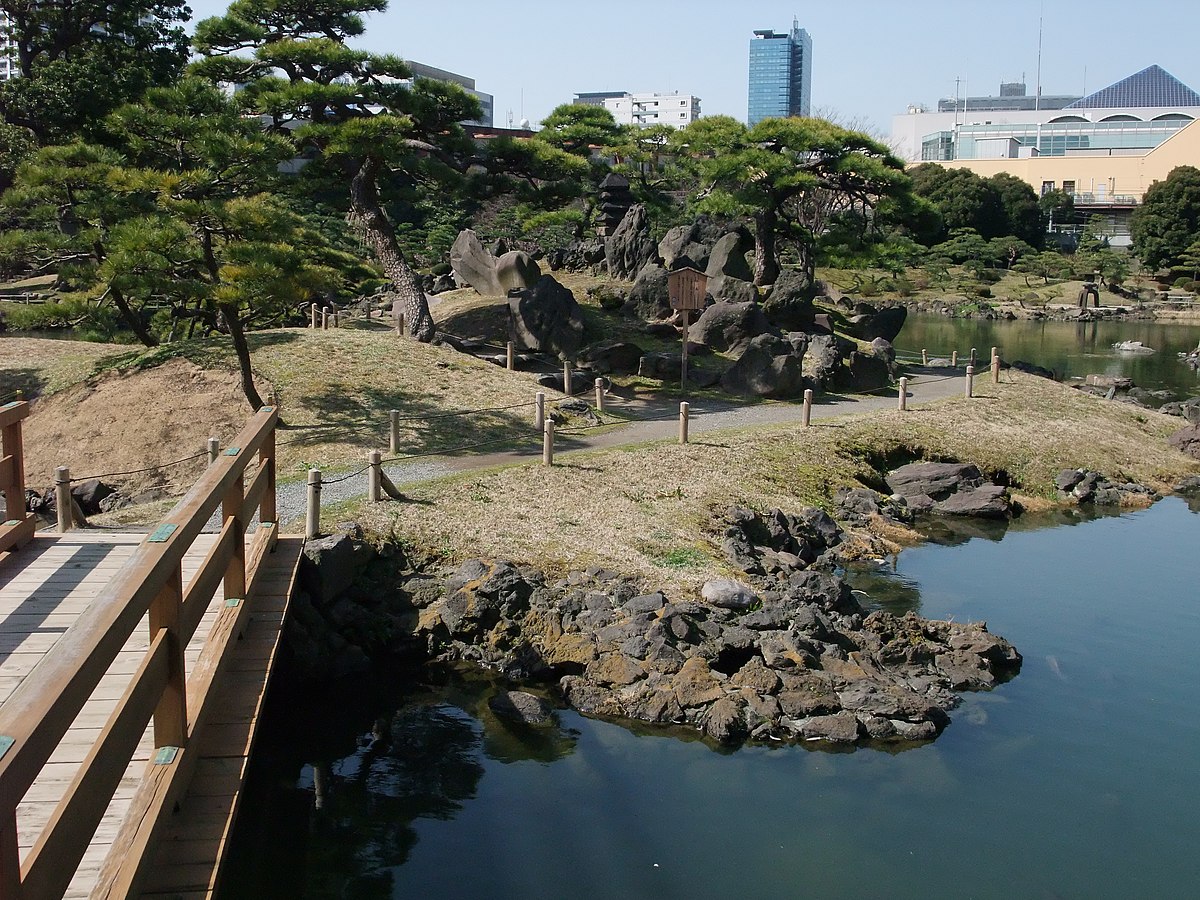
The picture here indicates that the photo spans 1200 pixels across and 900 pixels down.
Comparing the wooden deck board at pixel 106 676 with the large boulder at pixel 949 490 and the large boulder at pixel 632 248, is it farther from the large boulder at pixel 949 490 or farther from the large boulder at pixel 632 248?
the large boulder at pixel 632 248

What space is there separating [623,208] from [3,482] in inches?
1411

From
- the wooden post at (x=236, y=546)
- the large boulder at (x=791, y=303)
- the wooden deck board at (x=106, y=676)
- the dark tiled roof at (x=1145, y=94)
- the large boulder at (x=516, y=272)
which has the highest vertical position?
the dark tiled roof at (x=1145, y=94)

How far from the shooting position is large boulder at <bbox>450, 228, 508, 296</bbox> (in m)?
35.2

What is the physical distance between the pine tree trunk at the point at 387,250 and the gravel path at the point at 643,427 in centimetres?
520

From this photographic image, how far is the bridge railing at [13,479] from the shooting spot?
9.59 m

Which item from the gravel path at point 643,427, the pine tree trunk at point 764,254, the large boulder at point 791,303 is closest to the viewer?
the gravel path at point 643,427

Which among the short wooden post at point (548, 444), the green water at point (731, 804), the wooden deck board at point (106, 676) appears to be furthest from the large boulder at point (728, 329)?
the wooden deck board at point (106, 676)

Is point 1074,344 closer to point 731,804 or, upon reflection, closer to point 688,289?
point 688,289

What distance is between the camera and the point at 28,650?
741cm

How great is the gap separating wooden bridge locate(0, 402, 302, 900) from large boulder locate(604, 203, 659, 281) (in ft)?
96.9

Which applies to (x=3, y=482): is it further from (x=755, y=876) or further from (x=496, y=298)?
(x=496, y=298)

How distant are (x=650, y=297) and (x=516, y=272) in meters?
4.30

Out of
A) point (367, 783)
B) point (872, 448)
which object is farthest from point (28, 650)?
point (872, 448)

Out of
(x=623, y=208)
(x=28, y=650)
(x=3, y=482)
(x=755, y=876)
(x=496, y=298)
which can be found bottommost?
(x=755, y=876)
